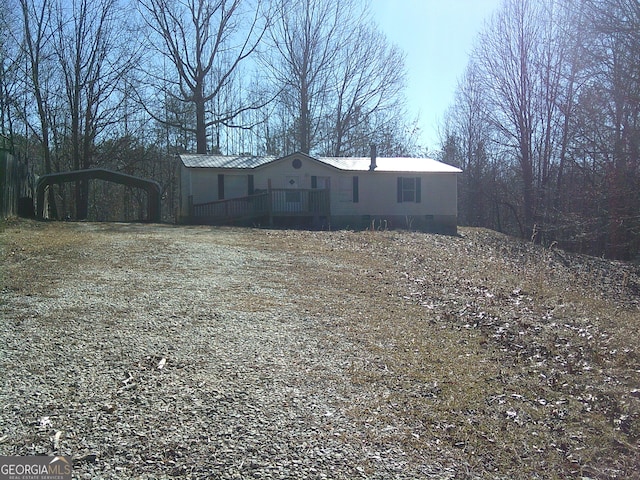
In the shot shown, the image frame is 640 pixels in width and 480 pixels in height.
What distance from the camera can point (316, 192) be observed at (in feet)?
68.2

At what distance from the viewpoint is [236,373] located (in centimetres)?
418

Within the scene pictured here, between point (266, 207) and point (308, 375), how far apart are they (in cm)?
1604

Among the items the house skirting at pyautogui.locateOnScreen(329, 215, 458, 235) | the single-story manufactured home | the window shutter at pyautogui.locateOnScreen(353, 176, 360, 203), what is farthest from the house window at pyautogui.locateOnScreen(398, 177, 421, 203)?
the window shutter at pyautogui.locateOnScreen(353, 176, 360, 203)

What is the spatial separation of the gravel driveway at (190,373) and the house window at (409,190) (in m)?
15.4

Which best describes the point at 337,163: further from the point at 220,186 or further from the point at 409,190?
the point at 220,186

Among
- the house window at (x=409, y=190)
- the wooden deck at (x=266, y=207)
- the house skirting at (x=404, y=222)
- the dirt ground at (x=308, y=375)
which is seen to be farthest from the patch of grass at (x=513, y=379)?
the house window at (x=409, y=190)

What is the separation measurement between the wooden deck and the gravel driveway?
11.5 meters

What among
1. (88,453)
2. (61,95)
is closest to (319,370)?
(88,453)

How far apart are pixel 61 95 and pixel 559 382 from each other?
27918 mm

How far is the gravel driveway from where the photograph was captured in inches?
116

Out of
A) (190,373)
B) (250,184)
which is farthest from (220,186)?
(190,373)

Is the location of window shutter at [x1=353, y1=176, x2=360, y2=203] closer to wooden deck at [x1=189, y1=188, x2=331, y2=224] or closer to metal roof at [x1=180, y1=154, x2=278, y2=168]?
wooden deck at [x1=189, y1=188, x2=331, y2=224]

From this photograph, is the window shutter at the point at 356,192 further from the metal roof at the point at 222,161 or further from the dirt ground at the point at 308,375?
the dirt ground at the point at 308,375

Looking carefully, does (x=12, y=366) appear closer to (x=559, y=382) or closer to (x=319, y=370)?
(x=319, y=370)
